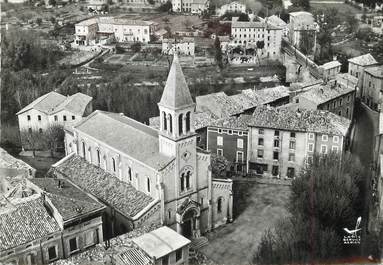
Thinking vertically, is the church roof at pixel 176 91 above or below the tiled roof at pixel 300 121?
above

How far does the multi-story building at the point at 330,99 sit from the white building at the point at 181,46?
35.8 meters

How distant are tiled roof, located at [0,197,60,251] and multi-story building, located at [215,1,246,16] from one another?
238ft

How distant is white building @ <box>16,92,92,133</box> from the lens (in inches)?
2361

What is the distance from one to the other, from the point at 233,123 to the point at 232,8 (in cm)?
5460

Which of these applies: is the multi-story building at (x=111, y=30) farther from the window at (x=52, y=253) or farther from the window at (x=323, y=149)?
the window at (x=52, y=253)

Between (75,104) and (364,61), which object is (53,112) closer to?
(75,104)

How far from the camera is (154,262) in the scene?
106 ft

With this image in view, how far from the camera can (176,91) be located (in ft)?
125

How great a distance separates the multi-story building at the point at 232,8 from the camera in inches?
3922

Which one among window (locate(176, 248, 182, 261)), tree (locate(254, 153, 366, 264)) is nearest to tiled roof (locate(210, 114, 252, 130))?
tree (locate(254, 153, 366, 264))

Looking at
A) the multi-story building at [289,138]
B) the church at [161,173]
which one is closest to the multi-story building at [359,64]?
the multi-story building at [289,138]

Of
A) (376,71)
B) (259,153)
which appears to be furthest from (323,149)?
(376,71)

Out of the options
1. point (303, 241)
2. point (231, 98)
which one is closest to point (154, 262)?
point (303, 241)

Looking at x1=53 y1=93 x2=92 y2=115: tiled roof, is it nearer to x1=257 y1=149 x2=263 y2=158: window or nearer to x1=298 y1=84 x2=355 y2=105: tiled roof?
x1=257 y1=149 x2=263 y2=158: window
